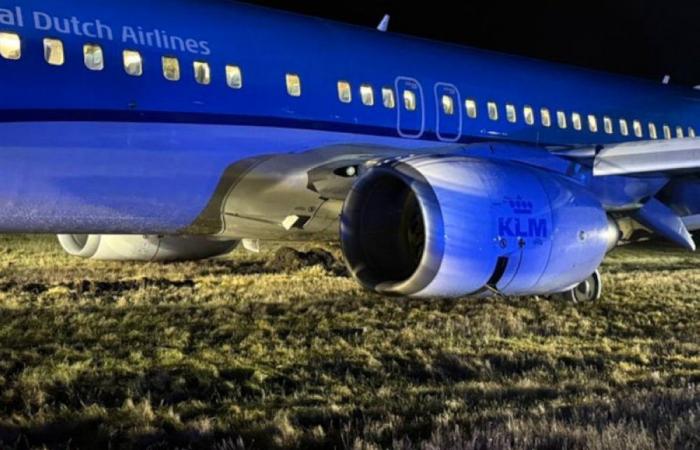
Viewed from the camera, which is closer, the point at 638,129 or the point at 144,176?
the point at 144,176

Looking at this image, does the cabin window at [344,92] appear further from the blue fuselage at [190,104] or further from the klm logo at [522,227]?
the klm logo at [522,227]

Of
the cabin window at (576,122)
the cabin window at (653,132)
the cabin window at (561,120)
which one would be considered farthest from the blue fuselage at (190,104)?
the cabin window at (653,132)

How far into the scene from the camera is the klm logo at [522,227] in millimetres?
6754

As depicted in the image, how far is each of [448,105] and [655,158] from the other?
2383mm

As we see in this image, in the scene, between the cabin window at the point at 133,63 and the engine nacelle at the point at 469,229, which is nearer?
the engine nacelle at the point at 469,229

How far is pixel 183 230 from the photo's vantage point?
25.8ft

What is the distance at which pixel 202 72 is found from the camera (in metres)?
7.29

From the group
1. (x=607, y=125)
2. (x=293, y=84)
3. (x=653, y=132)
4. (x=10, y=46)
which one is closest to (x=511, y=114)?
(x=607, y=125)

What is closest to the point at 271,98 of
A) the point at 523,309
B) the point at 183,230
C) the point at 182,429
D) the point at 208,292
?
the point at 183,230

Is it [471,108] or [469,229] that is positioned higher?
[471,108]

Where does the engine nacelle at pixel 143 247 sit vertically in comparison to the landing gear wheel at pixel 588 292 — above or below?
above

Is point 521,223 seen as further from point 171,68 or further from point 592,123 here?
point 592,123

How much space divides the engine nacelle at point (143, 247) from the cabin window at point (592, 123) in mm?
5477

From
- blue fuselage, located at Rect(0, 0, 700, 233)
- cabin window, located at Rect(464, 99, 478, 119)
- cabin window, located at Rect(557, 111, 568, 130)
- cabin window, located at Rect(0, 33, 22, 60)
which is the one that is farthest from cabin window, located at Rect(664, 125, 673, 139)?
cabin window, located at Rect(0, 33, 22, 60)
